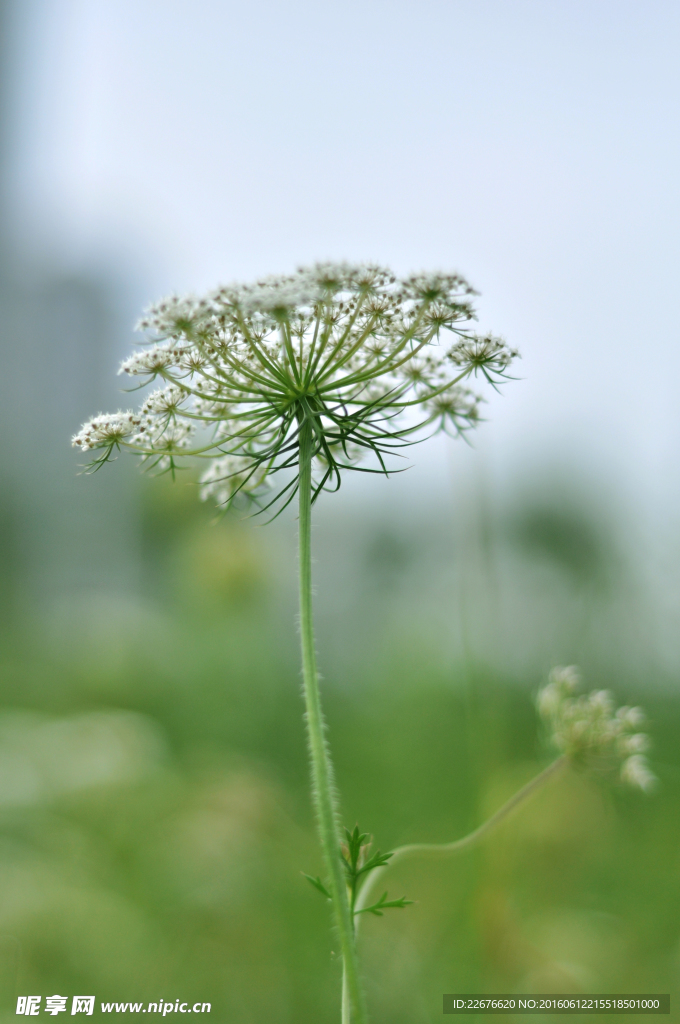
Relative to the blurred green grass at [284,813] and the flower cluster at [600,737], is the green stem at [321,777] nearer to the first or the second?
the flower cluster at [600,737]

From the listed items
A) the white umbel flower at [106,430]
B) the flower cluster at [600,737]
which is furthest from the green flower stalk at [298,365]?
the flower cluster at [600,737]

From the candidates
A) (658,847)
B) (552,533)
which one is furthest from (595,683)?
(552,533)

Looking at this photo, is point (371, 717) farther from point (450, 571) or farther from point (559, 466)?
point (559, 466)

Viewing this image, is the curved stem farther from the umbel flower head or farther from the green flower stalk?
the umbel flower head

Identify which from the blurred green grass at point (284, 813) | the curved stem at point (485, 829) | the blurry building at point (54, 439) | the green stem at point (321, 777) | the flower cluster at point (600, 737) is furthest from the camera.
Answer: the blurry building at point (54, 439)

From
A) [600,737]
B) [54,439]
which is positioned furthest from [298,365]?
[54,439]

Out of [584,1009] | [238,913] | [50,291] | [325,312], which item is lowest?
[238,913]
